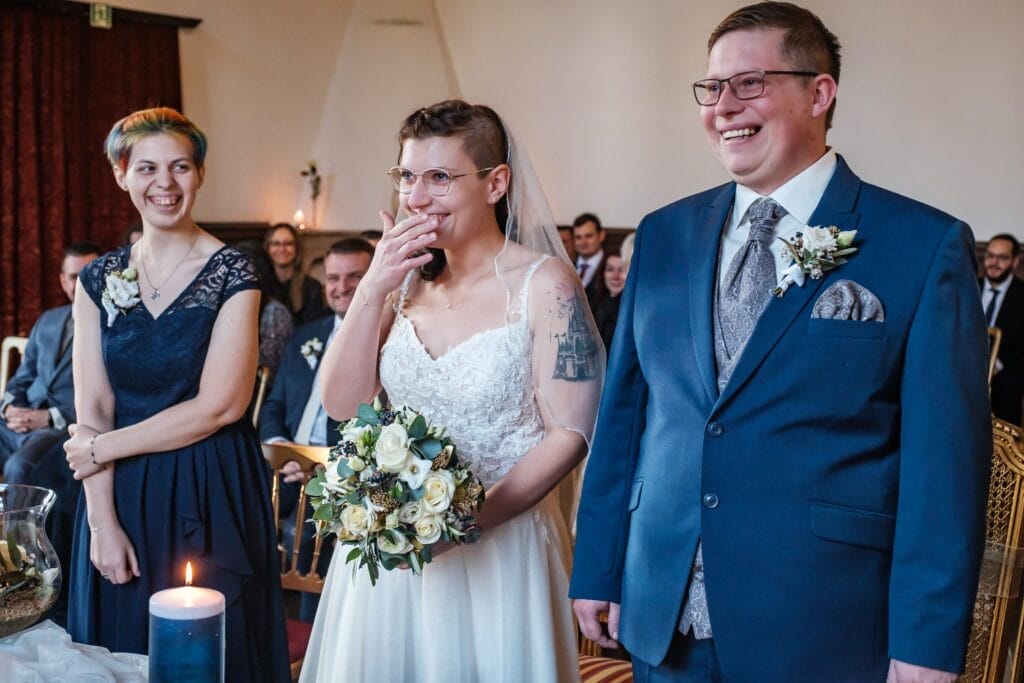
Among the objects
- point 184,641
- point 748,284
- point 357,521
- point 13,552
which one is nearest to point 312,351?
point 357,521

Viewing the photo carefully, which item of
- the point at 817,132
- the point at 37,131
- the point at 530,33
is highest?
the point at 530,33

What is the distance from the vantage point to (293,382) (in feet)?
16.5

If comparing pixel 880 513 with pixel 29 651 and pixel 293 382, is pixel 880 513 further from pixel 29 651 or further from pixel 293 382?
pixel 293 382

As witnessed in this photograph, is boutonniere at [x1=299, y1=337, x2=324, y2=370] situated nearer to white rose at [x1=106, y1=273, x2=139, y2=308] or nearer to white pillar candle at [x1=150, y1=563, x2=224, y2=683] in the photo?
white rose at [x1=106, y1=273, x2=139, y2=308]

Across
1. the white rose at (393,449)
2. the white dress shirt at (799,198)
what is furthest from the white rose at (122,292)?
the white dress shirt at (799,198)

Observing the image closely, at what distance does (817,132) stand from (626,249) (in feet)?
19.1

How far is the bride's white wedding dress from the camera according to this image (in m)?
2.35

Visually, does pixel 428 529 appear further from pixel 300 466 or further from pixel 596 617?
pixel 300 466

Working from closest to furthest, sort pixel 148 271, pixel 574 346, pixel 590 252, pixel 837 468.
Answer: pixel 837 468 < pixel 574 346 < pixel 148 271 < pixel 590 252

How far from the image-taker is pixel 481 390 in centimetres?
238

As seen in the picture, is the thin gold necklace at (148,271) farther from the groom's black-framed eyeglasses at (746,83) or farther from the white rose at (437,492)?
the groom's black-framed eyeglasses at (746,83)

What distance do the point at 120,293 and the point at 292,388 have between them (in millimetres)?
2226

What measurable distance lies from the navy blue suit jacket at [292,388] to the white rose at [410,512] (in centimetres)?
294

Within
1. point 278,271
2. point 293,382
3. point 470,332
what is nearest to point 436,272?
point 470,332
